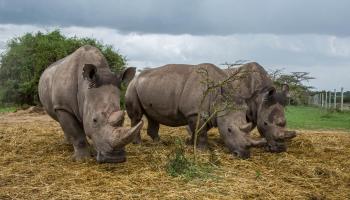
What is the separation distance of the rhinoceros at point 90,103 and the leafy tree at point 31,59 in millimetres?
17156

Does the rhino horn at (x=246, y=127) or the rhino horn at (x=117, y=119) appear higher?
the rhino horn at (x=117, y=119)

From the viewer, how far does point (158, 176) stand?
7734mm

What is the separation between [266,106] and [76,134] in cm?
414

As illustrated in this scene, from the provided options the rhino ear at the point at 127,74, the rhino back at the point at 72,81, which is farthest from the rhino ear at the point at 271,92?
the rhino back at the point at 72,81

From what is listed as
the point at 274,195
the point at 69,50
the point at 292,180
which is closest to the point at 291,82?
Answer: the point at 292,180


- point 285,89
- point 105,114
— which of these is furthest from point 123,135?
point 285,89

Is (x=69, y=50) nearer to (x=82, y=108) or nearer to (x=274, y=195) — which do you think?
(x=82, y=108)

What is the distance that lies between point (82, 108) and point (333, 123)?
42.8ft

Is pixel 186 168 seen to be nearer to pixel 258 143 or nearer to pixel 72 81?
pixel 258 143

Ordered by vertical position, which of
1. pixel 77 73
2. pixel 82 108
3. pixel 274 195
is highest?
pixel 77 73

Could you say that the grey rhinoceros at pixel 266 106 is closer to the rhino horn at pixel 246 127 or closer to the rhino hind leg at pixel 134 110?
the rhino horn at pixel 246 127

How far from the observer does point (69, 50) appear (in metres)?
27.1

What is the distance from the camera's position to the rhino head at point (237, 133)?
31.8 feet

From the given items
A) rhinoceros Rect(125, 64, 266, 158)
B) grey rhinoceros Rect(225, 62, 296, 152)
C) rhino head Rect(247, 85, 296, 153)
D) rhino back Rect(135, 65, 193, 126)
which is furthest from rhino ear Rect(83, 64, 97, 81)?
rhino head Rect(247, 85, 296, 153)
